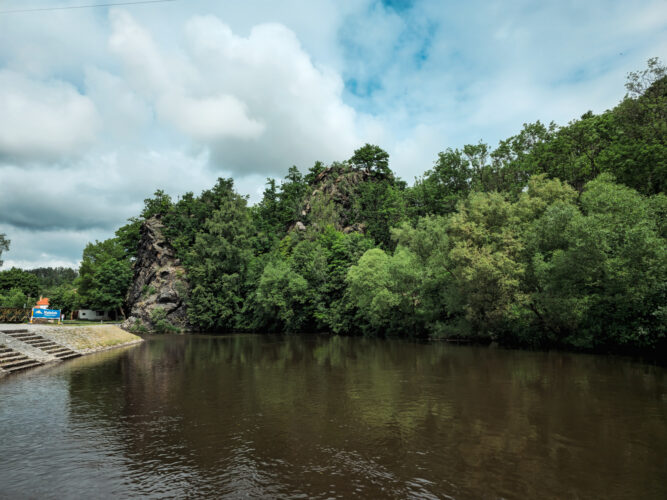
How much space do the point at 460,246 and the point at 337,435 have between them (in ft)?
103

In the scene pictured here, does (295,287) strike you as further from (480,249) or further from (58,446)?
(58,446)

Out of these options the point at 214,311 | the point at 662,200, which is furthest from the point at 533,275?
the point at 214,311

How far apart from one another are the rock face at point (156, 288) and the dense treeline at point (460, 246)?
277 cm

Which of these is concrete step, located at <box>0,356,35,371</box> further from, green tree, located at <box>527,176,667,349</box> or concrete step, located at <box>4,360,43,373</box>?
green tree, located at <box>527,176,667,349</box>

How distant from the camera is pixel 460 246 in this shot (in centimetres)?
4000

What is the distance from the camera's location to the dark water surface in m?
8.64

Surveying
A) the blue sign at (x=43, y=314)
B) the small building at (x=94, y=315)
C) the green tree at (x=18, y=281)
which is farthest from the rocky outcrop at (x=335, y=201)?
the green tree at (x=18, y=281)

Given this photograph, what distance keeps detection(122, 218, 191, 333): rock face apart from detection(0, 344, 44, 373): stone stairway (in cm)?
4820

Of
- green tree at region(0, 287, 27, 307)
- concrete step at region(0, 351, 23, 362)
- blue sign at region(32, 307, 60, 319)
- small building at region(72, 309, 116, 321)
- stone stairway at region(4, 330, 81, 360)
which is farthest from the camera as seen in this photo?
small building at region(72, 309, 116, 321)

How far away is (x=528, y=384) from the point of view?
1988 cm

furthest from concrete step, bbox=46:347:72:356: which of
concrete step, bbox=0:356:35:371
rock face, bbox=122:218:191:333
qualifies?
rock face, bbox=122:218:191:333

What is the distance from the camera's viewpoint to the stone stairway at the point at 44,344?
2934 cm

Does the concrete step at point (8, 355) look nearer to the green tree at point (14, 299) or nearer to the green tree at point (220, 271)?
the green tree at point (220, 271)

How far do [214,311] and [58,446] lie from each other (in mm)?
65587
